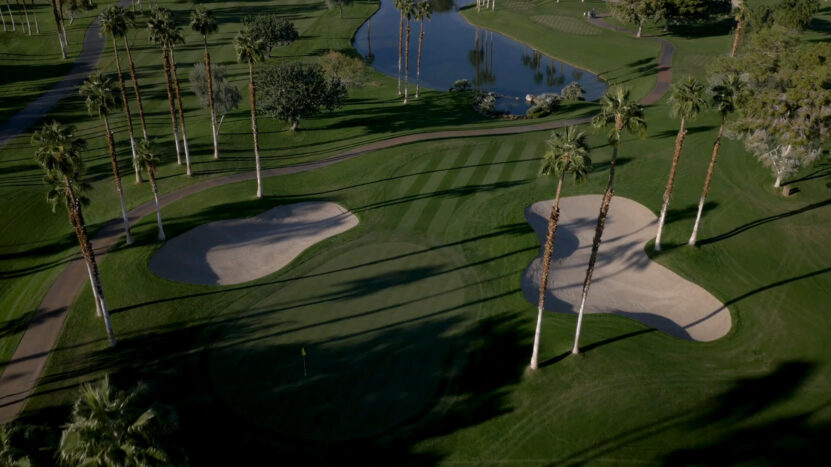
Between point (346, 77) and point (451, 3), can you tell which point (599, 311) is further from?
point (451, 3)

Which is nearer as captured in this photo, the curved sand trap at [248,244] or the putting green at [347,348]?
the putting green at [347,348]

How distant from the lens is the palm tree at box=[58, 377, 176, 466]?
2444cm

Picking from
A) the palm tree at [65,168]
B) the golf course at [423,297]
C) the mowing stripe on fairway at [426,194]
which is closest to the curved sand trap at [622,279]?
the golf course at [423,297]

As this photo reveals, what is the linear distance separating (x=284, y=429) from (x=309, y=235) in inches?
1022

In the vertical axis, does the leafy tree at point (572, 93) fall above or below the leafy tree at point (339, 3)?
below

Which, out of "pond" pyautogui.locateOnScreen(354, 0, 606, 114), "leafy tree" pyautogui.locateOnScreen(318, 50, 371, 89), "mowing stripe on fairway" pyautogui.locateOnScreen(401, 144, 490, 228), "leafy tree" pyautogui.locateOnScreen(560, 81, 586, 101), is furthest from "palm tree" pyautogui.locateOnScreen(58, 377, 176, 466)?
"leafy tree" pyautogui.locateOnScreen(560, 81, 586, 101)

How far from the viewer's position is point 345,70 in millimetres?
98688

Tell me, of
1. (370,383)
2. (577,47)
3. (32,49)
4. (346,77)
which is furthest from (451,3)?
(370,383)

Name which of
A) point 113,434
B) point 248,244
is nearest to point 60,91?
point 248,244

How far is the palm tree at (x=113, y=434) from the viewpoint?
24.4 m

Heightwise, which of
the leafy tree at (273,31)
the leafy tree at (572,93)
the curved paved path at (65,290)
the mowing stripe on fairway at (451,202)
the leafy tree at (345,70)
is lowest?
the curved paved path at (65,290)

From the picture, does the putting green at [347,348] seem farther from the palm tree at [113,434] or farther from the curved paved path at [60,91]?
the curved paved path at [60,91]

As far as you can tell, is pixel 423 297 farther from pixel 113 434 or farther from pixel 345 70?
pixel 345 70

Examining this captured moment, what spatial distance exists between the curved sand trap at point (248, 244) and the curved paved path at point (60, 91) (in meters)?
38.8
